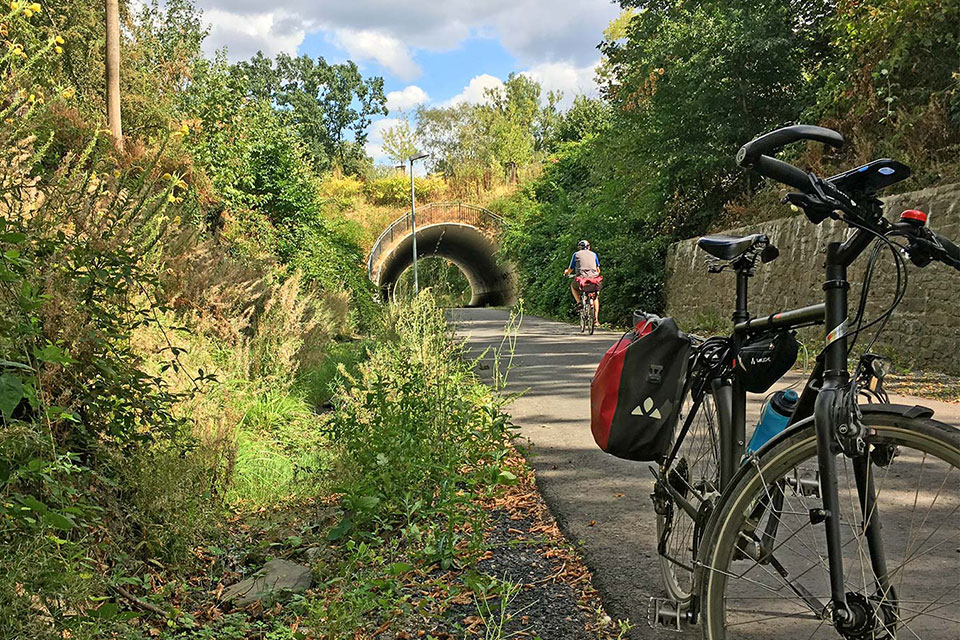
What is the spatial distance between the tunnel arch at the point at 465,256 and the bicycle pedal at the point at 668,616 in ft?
107

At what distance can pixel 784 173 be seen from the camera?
1.83 meters

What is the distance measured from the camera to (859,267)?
10.6m

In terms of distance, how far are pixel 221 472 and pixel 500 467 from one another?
164cm

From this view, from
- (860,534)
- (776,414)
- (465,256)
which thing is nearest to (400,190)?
(465,256)

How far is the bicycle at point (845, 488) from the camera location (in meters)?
1.71

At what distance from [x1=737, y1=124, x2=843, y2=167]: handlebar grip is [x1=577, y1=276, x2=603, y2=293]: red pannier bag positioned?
12939 mm

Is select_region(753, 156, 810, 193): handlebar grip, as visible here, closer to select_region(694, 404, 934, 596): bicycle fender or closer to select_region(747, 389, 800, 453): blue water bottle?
select_region(694, 404, 934, 596): bicycle fender

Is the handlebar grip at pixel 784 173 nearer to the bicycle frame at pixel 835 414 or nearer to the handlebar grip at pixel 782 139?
the handlebar grip at pixel 782 139

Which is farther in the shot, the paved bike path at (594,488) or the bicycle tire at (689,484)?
the paved bike path at (594,488)

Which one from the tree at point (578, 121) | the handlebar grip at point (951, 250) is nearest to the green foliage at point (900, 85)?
the handlebar grip at point (951, 250)

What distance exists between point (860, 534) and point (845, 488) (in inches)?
5.4

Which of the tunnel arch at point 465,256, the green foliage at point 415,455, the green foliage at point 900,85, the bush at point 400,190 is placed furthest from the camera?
the bush at point 400,190

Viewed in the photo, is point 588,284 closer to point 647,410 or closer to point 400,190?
point 647,410

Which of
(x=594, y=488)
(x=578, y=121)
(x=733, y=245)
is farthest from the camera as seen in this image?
(x=578, y=121)
